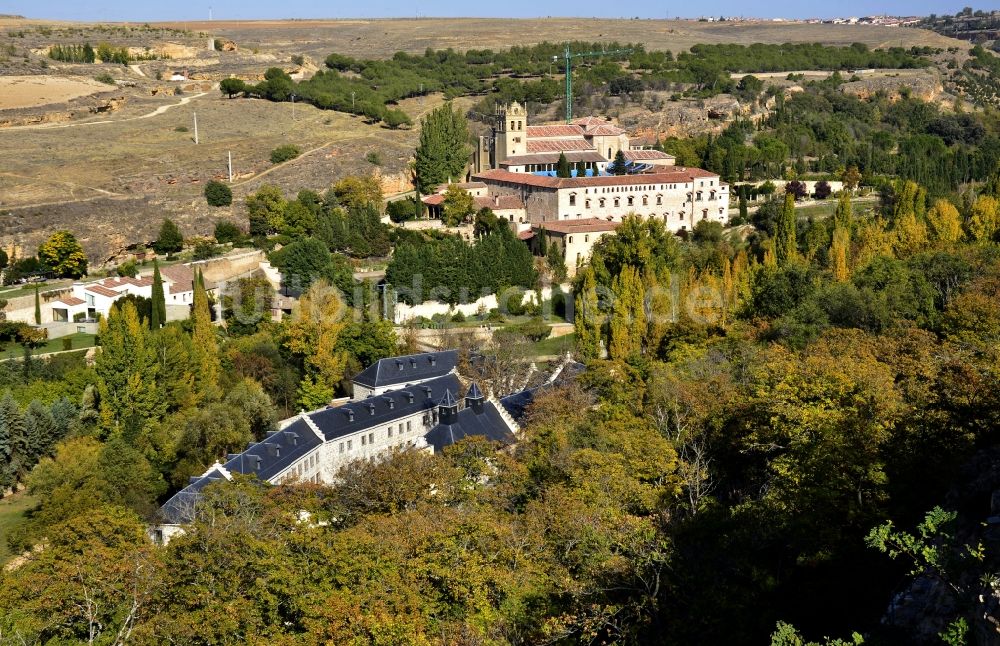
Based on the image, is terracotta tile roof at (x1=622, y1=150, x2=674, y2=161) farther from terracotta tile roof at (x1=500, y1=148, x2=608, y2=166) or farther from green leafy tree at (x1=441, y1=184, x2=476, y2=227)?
green leafy tree at (x1=441, y1=184, x2=476, y2=227)

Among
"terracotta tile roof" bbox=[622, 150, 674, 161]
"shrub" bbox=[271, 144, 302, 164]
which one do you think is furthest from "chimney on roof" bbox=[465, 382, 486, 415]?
"shrub" bbox=[271, 144, 302, 164]

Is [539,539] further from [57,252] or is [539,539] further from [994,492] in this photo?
[57,252]

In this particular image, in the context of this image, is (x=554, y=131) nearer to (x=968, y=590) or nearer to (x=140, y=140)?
(x=140, y=140)

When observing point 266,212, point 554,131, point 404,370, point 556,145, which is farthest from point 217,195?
point 404,370

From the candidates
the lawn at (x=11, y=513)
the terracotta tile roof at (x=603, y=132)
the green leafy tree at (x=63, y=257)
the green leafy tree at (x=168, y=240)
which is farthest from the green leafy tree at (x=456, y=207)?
the lawn at (x=11, y=513)

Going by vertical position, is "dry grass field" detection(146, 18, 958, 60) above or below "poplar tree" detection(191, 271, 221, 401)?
above
